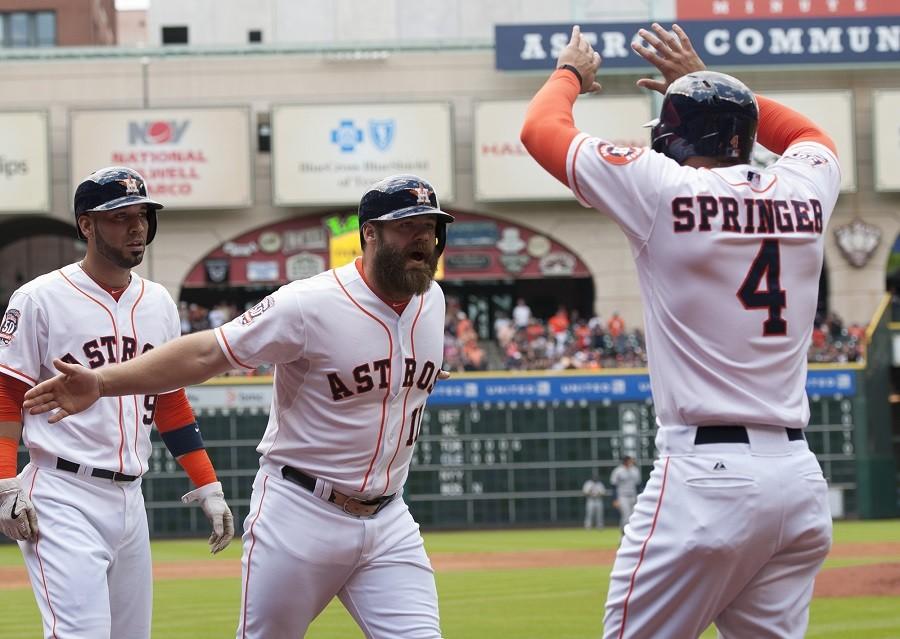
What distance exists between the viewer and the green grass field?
1114cm

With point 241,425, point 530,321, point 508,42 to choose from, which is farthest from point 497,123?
point 241,425

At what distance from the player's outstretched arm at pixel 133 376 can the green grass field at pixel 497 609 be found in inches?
266

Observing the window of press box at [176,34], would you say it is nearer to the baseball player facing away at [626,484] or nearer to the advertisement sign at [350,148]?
the advertisement sign at [350,148]

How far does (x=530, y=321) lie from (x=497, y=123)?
5.37 metres

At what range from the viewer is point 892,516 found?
2828 centimetres

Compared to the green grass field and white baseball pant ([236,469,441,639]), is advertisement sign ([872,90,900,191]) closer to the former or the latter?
the green grass field

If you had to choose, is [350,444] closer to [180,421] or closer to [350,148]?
[180,421]

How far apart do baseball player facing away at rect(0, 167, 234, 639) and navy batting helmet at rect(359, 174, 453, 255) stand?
115cm

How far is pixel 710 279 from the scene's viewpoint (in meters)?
3.93

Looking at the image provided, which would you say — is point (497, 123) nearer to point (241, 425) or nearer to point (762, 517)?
point (241, 425)

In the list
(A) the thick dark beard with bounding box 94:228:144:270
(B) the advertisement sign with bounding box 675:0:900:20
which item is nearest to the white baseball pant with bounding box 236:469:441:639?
(A) the thick dark beard with bounding box 94:228:144:270

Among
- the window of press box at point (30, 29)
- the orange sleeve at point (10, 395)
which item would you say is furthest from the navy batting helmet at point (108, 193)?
the window of press box at point (30, 29)

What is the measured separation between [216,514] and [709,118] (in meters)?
2.83

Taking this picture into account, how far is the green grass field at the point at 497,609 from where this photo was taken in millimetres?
11141
